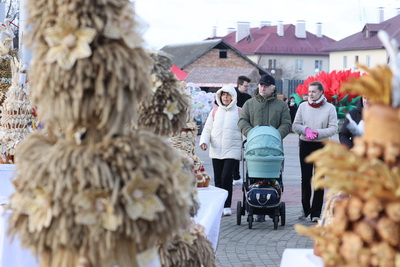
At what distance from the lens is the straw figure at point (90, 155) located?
2838mm

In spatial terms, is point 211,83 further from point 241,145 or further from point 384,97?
point 384,97

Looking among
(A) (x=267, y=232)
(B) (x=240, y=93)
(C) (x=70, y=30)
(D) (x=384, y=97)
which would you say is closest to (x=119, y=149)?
(C) (x=70, y=30)

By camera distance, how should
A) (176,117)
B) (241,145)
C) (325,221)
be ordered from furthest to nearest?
(241,145) < (176,117) < (325,221)

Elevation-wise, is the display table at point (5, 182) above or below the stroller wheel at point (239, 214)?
above

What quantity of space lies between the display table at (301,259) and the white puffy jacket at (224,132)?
17.1 feet

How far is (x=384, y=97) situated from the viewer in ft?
9.13

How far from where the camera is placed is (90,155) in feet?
9.34

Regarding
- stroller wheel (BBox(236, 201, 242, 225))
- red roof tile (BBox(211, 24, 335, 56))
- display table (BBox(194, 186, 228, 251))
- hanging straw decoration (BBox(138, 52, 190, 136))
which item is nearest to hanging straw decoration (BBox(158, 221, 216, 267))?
hanging straw decoration (BBox(138, 52, 190, 136))

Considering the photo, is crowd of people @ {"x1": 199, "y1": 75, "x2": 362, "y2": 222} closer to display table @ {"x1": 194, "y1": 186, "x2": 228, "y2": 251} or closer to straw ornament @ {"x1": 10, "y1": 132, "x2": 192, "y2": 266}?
display table @ {"x1": 194, "y1": 186, "x2": 228, "y2": 251}

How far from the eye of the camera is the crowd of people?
335 inches

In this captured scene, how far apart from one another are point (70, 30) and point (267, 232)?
18.9ft

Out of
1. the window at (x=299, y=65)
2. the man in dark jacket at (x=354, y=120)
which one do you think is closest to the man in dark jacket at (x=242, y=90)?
the man in dark jacket at (x=354, y=120)

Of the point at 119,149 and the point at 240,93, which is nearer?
the point at 119,149

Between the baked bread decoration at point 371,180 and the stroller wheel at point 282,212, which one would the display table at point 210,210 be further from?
the baked bread decoration at point 371,180
